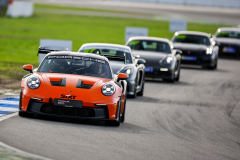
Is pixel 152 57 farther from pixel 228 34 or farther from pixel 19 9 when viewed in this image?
pixel 19 9

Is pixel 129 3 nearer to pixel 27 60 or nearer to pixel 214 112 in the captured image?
pixel 27 60

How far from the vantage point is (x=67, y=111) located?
871 cm

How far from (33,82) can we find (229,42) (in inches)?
811

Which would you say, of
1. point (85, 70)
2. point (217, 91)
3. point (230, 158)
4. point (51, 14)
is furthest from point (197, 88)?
point (51, 14)

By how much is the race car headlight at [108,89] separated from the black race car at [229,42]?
64.2 feet

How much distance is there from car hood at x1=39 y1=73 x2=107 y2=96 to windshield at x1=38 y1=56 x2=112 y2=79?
28cm

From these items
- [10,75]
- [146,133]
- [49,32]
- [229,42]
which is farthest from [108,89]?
[49,32]

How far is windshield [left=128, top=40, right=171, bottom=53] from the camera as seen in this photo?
1828 centimetres

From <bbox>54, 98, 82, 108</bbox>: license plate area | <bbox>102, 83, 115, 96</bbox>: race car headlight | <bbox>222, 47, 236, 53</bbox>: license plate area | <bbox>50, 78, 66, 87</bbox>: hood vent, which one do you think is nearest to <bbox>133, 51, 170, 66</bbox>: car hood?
<bbox>102, 83, 115, 96</bbox>: race car headlight

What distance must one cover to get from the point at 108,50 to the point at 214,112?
10.5 ft

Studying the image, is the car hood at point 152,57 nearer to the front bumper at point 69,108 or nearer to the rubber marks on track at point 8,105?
the rubber marks on track at point 8,105

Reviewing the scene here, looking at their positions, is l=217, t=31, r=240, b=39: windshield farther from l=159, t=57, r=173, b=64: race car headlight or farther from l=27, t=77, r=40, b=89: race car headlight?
l=27, t=77, r=40, b=89: race car headlight

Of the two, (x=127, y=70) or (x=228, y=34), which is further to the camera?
(x=228, y=34)

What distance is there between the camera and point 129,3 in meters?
84.1
